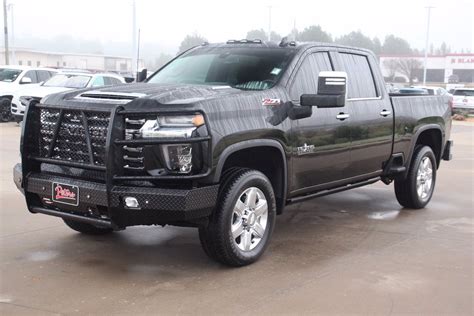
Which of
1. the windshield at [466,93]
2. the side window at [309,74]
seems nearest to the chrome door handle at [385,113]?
the side window at [309,74]

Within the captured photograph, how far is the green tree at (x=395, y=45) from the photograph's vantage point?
405 feet

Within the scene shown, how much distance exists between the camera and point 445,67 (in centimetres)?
9019

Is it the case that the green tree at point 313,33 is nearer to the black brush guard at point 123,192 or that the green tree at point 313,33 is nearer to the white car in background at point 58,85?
the white car in background at point 58,85

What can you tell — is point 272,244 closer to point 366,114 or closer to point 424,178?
point 366,114

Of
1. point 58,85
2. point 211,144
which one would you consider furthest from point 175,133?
point 58,85

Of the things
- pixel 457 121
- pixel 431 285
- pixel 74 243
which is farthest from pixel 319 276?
pixel 457 121

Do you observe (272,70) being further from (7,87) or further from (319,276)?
(7,87)

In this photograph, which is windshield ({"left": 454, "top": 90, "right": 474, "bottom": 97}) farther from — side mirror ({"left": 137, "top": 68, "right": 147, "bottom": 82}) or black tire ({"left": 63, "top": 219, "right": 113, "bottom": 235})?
black tire ({"left": 63, "top": 219, "right": 113, "bottom": 235})

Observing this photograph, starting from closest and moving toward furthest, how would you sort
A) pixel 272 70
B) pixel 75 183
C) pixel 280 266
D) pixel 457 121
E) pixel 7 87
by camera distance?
pixel 75 183
pixel 280 266
pixel 272 70
pixel 7 87
pixel 457 121

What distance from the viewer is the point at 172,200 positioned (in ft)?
14.8

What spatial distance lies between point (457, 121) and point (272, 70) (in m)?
26.1

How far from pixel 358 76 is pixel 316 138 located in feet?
4.62

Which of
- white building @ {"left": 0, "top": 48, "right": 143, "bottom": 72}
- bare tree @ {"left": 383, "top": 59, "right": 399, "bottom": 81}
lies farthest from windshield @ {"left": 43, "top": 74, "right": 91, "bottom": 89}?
white building @ {"left": 0, "top": 48, "right": 143, "bottom": 72}

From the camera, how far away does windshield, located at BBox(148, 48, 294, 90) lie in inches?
228
